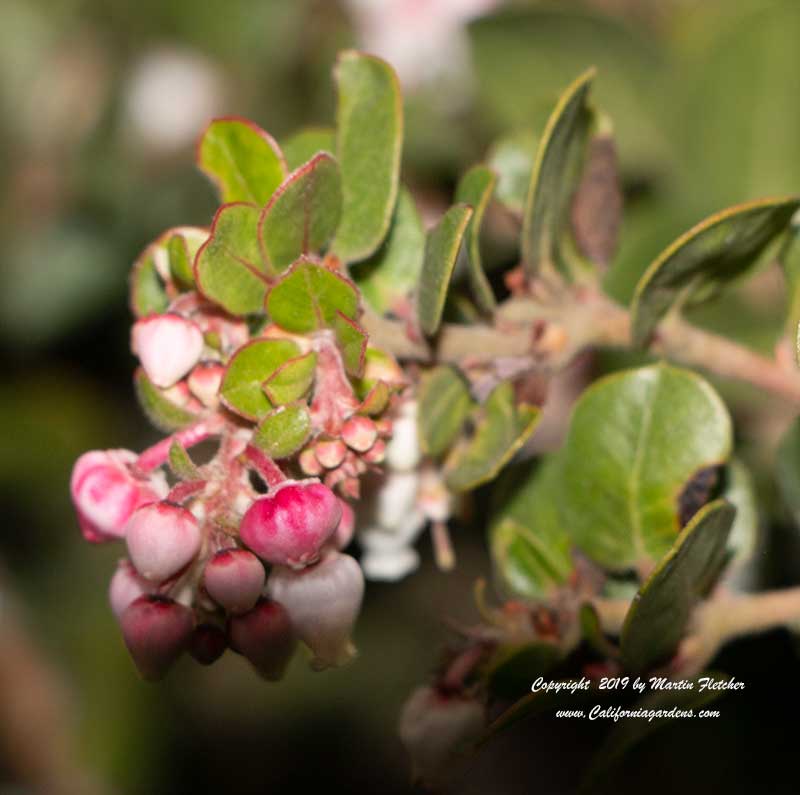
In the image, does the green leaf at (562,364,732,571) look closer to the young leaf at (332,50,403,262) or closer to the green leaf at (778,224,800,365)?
the green leaf at (778,224,800,365)

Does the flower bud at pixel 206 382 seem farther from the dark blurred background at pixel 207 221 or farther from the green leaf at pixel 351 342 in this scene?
the dark blurred background at pixel 207 221

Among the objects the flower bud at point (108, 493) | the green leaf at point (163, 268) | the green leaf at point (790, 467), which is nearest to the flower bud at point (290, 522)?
the flower bud at point (108, 493)

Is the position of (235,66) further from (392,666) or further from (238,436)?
(238,436)

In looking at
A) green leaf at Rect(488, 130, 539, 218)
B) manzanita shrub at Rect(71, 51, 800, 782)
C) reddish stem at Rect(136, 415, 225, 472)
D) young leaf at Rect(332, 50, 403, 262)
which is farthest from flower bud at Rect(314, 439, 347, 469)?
green leaf at Rect(488, 130, 539, 218)

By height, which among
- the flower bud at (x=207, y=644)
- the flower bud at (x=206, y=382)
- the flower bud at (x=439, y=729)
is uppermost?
the flower bud at (x=206, y=382)

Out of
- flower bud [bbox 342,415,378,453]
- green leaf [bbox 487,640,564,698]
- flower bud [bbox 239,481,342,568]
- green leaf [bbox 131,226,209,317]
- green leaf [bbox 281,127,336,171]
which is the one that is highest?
green leaf [bbox 281,127,336,171]

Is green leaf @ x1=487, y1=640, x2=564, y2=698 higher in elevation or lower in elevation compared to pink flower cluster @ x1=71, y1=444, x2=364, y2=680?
lower

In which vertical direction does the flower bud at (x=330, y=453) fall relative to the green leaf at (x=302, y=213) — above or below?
below
